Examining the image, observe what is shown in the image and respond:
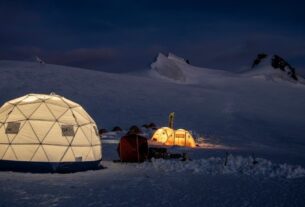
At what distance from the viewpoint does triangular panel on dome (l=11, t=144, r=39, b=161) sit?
16391 millimetres

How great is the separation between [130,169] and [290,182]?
6241mm

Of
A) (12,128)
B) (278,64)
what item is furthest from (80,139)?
(278,64)

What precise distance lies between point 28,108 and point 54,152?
2193 millimetres

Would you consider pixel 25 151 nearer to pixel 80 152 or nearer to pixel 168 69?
pixel 80 152

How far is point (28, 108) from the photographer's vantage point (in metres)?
17.4

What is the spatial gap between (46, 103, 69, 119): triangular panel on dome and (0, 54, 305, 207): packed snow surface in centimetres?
261

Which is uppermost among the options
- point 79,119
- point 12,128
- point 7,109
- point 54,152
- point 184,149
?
point 7,109

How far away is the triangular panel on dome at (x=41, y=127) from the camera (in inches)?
657

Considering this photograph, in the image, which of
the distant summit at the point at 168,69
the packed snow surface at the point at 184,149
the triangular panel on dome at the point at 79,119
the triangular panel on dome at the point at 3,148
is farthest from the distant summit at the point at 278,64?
the triangular panel on dome at the point at 3,148

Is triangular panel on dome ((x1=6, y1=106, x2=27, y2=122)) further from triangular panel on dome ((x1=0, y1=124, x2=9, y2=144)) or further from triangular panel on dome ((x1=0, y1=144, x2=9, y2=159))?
triangular panel on dome ((x1=0, y1=144, x2=9, y2=159))

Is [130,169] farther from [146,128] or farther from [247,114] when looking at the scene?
[247,114]

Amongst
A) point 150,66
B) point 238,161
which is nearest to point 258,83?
point 150,66

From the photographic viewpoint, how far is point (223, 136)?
125 feet

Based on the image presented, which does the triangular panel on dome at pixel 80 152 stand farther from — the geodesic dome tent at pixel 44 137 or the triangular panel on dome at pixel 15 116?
the triangular panel on dome at pixel 15 116
